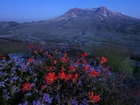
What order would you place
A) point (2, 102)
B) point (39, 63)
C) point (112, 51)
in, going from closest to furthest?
point (2, 102)
point (39, 63)
point (112, 51)

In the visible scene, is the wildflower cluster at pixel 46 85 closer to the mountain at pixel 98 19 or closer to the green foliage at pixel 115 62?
the green foliage at pixel 115 62

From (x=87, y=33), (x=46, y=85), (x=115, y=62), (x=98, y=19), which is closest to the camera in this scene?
(x=46, y=85)

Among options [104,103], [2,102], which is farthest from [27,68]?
[104,103]

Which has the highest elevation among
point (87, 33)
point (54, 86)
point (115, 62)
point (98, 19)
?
point (98, 19)

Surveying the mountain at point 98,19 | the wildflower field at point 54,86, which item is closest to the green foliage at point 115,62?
the wildflower field at point 54,86

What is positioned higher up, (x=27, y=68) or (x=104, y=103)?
(x=27, y=68)

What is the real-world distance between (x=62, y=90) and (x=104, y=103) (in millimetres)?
662

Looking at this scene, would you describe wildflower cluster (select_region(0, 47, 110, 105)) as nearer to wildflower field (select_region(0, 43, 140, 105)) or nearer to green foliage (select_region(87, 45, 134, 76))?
wildflower field (select_region(0, 43, 140, 105))

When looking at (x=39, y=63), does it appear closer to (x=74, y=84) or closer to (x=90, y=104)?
(x=74, y=84)

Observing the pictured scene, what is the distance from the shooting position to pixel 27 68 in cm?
323

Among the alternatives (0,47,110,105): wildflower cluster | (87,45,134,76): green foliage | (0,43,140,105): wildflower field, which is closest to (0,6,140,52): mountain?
(87,45,134,76): green foliage

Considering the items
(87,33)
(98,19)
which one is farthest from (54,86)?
(98,19)

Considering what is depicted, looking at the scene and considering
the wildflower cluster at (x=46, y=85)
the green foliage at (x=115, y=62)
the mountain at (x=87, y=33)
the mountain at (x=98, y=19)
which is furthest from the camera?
the mountain at (x=98, y=19)

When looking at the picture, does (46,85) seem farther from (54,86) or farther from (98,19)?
(98,19)
